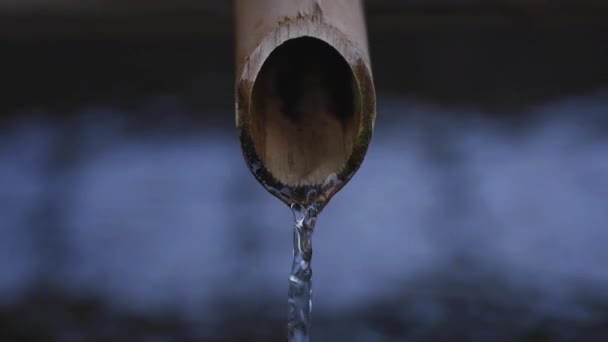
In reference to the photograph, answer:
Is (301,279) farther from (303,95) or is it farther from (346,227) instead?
(346,227)

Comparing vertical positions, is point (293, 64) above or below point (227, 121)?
below

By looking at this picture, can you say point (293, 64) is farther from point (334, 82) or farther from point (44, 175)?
point (44, 175)

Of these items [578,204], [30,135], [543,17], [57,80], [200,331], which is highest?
[543,17]

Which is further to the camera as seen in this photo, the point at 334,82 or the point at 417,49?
the point at 417,49

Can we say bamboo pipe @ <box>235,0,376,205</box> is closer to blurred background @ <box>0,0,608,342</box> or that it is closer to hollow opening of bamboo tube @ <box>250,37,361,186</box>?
hollow opening of bamboo tube @ <box>250,37,361,186</box>

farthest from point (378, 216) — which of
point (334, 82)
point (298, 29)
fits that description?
point (298, 29)

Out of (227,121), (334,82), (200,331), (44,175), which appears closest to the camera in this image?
(334,82)

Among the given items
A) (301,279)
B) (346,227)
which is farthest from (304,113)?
(346,227)

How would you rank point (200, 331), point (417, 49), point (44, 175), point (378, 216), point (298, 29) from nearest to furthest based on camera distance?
point (298, 29)
point (200, 331)
point (378, 216)
point (44, 175)
point (417, 49)
